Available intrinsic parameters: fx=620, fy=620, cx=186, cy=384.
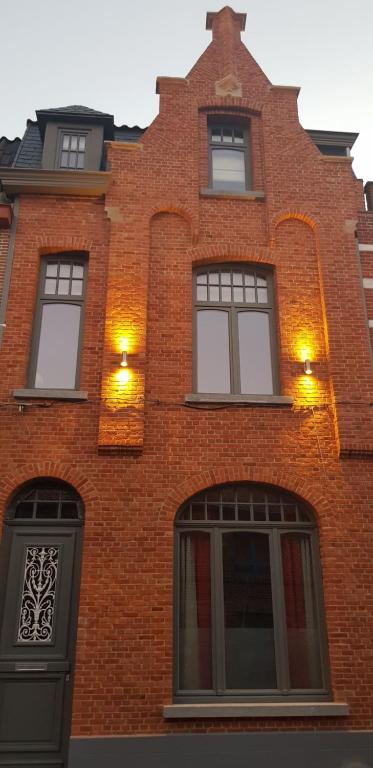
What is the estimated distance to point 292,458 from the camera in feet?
30.2

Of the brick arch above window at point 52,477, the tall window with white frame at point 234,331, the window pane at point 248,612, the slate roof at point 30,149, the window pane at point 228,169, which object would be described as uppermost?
the slate roof at point 30,149

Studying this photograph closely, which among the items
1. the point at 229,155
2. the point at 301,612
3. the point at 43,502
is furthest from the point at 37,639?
the point at 229,155

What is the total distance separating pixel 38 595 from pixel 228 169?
7.96 meters

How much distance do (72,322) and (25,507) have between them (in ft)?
10.0

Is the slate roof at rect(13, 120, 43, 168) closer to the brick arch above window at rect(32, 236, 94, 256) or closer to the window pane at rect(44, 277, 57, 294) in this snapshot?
the brick arch above window at rect(32, 236, 94, 256)

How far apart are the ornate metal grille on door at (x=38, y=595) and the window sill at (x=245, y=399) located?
3.09 m

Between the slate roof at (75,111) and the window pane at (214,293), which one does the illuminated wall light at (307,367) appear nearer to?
the window pane at (214,293)

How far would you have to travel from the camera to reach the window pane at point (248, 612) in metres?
8.34

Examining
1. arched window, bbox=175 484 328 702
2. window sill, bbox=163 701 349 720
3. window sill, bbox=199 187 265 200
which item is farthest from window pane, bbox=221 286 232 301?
window sill, bbox=163 701 349 720

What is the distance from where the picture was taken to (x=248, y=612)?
339 inches

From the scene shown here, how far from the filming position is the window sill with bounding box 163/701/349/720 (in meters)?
7.78

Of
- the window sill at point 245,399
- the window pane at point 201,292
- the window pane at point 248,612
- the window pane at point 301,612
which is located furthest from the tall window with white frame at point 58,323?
the window pane at point 301,612

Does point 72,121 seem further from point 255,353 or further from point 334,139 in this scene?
point 255,353

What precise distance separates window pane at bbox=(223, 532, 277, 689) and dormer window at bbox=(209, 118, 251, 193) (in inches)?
244
